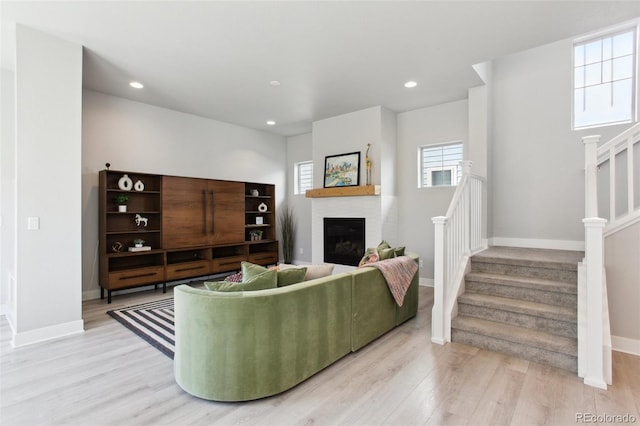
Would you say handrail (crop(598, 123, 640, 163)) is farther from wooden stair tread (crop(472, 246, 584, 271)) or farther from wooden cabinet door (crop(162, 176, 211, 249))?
wooden cabinet door (crop(162, 176, 211, 249))

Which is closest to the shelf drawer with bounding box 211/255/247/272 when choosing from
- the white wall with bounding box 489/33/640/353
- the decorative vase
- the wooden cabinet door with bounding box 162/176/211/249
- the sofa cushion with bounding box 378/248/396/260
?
the wooden cabinet door with bounding box 162/176/211/249

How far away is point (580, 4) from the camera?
2.70 m

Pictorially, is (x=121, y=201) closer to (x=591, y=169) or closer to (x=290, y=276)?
(x=290, y=276)

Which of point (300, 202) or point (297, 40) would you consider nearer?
point (297, 40)

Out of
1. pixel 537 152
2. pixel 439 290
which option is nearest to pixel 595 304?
pixel 439 290

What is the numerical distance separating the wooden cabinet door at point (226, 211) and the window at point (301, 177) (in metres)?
1.67

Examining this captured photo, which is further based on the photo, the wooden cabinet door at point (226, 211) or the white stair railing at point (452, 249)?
the wooden cabinet door at point (226, 211)

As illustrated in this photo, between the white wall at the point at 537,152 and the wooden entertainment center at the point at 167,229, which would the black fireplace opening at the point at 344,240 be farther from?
the white wall at the point at 537,152

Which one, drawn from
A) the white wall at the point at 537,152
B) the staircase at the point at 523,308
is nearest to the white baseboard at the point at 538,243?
the white wall at the point at 537,152

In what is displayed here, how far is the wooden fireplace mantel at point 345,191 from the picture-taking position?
5289 mm

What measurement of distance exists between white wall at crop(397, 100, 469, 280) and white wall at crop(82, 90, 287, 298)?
2.96 m

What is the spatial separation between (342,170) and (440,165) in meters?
1.66

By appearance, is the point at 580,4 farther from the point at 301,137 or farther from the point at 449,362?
the point at 301,137

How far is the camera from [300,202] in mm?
7227
